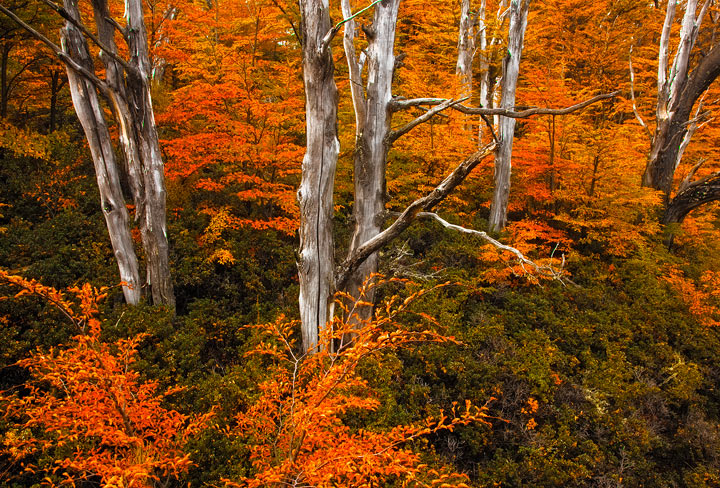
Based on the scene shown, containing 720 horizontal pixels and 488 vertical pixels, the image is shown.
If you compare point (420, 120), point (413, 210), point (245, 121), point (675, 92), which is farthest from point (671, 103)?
point (245, 121)

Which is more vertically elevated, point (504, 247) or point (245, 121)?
point (245, 121)

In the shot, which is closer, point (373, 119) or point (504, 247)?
point (504, 247)

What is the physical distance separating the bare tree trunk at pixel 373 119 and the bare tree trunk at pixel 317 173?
0.38 metres

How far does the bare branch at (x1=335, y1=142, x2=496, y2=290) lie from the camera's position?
3242 mm

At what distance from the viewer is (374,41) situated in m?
4.00

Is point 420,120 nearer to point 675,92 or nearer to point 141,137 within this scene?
point 141,137

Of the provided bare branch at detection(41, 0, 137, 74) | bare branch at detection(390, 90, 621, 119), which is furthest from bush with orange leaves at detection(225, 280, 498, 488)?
bare branch at detection(41, 0, 137, 74)

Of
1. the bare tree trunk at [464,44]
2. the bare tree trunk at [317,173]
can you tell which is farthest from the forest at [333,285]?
the bare tree trunk at [464,44]

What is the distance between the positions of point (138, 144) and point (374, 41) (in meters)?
3.75

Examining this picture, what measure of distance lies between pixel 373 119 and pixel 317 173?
94 centimetres

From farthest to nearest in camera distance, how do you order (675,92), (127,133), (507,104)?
1. (675,92)
2. (507,104)
3. (127,133)

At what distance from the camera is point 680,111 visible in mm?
8094

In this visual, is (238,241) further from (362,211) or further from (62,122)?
(62,122)

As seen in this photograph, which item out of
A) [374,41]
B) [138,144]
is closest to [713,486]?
[374,41]
